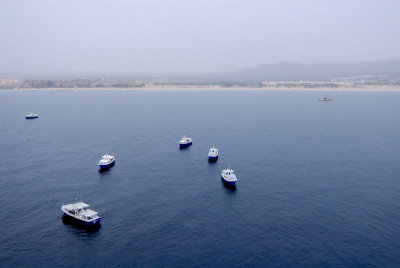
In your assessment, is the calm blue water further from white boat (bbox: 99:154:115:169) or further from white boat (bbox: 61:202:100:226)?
white boat (bbox: 99:154:115:169)

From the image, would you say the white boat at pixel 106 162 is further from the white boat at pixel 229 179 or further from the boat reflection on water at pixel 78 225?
the white boat at pixel 229 179

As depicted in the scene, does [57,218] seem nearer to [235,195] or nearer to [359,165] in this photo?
[235,195]

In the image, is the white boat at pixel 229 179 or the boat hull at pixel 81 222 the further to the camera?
the white boat at pixel 229 179

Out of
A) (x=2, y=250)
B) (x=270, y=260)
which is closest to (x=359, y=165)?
(x=270, y=260)

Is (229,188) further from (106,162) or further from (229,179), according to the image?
(106,162)

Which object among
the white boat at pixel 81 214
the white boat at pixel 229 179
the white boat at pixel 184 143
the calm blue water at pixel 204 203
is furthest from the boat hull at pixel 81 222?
the white boat at pixel 184 143

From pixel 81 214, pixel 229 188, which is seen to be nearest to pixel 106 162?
pixel 81 214

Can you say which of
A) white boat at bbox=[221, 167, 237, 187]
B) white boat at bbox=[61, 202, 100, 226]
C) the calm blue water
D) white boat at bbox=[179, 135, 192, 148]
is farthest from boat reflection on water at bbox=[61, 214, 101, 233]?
white boat at bbox=[179, 135, 192, 148]
